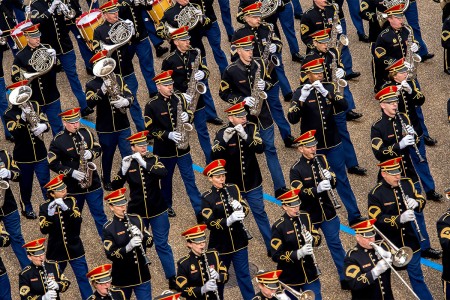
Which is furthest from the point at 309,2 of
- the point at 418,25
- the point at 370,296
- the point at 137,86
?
the point at 370,296

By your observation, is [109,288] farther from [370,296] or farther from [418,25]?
[418,25]

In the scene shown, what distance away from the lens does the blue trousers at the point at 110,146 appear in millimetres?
21859

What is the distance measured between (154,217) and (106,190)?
90.7 inches

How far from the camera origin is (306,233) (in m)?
18.4

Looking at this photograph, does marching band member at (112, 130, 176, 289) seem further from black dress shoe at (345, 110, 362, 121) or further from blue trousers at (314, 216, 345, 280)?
black dress shoe at (345, 110, 362, 121)

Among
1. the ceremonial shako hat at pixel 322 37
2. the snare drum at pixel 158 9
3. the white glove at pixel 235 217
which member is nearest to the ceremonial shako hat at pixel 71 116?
the white glove at pixel 235 217

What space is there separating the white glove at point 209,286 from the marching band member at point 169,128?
3013mm

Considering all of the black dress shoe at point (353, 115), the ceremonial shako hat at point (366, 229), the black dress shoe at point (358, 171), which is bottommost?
the black dress shoe at point (358, 171)

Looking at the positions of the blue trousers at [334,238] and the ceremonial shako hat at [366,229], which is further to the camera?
Result: the blue trousers at [334,238]

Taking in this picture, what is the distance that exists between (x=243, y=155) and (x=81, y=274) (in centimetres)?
312

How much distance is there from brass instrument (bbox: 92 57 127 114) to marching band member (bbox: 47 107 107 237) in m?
0.90

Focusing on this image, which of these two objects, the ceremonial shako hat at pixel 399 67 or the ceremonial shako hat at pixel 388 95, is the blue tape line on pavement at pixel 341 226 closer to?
the ceremonial shako hat at pixel 388 95

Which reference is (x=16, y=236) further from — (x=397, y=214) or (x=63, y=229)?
(x=397, y=214)

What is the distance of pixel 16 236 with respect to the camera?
20.4m
